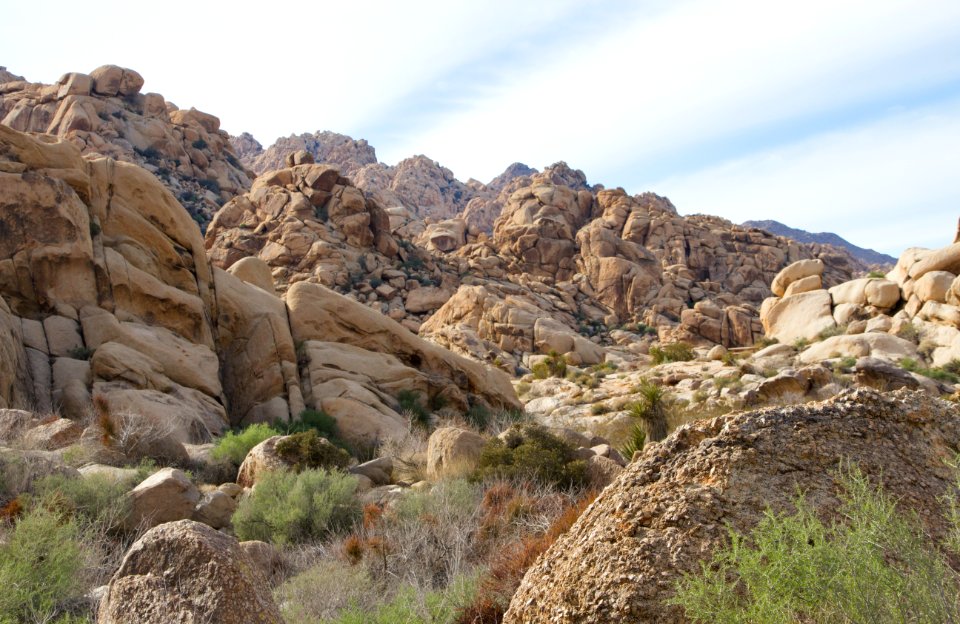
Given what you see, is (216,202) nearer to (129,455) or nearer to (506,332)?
(506,332)

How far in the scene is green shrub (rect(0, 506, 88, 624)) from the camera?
4.80m

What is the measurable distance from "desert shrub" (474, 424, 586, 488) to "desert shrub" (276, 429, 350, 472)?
2602 mm

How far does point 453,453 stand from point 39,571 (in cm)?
714

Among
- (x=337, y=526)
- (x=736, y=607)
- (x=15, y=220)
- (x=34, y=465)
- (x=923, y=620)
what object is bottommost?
(x=337, y=526)

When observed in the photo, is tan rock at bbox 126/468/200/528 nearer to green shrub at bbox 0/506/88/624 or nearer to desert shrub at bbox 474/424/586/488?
green shrub at bbox 0/506/88/624

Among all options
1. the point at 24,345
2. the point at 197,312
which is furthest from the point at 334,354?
the point at 24,345

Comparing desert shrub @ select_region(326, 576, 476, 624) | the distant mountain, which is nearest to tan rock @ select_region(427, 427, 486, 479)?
desert shrub @ select_region(326, 576, 476, 624)

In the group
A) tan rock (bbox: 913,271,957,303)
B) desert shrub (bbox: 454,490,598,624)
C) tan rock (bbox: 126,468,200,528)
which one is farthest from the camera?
tan rock (bbox: 913,271,957,303)

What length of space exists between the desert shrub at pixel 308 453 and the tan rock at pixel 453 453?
160 cm

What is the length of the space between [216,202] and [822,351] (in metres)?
49.0

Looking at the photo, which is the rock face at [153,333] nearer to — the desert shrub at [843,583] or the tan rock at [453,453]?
the tan rock at [453,453]

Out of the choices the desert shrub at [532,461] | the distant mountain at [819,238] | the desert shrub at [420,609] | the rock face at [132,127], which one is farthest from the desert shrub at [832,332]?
the distant mountain at [819,238]

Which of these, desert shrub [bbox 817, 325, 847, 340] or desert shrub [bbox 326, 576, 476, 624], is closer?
desert shrub [bbox 326, 576, 476, 624]

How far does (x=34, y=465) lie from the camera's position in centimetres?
894
